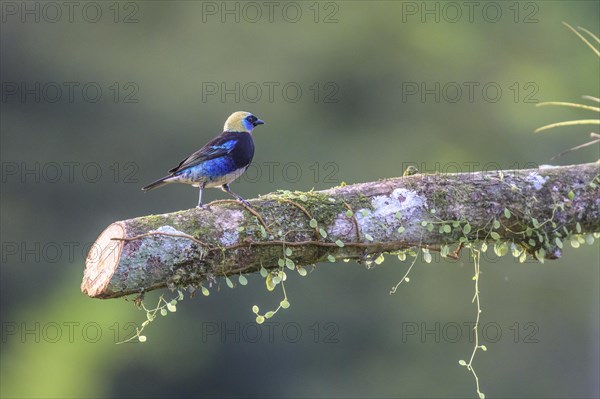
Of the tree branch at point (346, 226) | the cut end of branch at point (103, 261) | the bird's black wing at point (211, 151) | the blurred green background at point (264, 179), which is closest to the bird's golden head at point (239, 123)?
the bird's black wing at point (211, 151)

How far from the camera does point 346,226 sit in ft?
17.4

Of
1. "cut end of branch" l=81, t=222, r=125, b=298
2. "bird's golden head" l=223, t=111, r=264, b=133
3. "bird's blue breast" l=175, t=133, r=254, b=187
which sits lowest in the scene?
"cut end of branch" l=81, t=222, r=125, b=298

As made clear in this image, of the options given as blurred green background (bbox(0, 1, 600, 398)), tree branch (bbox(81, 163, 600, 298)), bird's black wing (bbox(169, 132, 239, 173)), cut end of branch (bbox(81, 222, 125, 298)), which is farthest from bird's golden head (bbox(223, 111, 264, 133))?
blurred green background (bbox(0, 1, 600, 398))

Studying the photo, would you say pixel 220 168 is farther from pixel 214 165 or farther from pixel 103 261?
pixel 103 261

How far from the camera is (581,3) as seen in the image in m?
23.6

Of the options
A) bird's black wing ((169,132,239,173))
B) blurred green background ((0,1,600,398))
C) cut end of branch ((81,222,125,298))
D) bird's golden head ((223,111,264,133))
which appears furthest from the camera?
blurred green background ((0,1,600,398))

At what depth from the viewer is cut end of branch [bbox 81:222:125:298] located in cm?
482

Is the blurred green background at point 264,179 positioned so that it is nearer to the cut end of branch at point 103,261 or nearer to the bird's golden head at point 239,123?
the bird's golden head at point 239,123

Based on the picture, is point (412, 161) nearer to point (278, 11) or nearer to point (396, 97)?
point (396, 97)

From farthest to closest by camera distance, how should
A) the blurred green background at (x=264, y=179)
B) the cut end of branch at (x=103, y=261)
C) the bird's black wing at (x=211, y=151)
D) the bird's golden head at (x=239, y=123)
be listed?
the blurred green background at (x=264, y=179) → the bird's golden head at (x=239, y=123) → the bird's black wing at (x=211, y=151) → the cut end of branch at (x=103, y=261)

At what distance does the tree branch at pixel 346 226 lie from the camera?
16.0 feet

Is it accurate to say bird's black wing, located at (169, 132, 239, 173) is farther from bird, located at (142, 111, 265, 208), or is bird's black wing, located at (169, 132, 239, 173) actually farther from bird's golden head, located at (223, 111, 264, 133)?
bird's golden head, located at (223, 111, 264, 133)

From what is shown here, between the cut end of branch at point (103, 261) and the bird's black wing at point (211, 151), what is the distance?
131 centimetres

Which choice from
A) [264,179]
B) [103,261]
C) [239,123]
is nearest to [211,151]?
[239,123]
